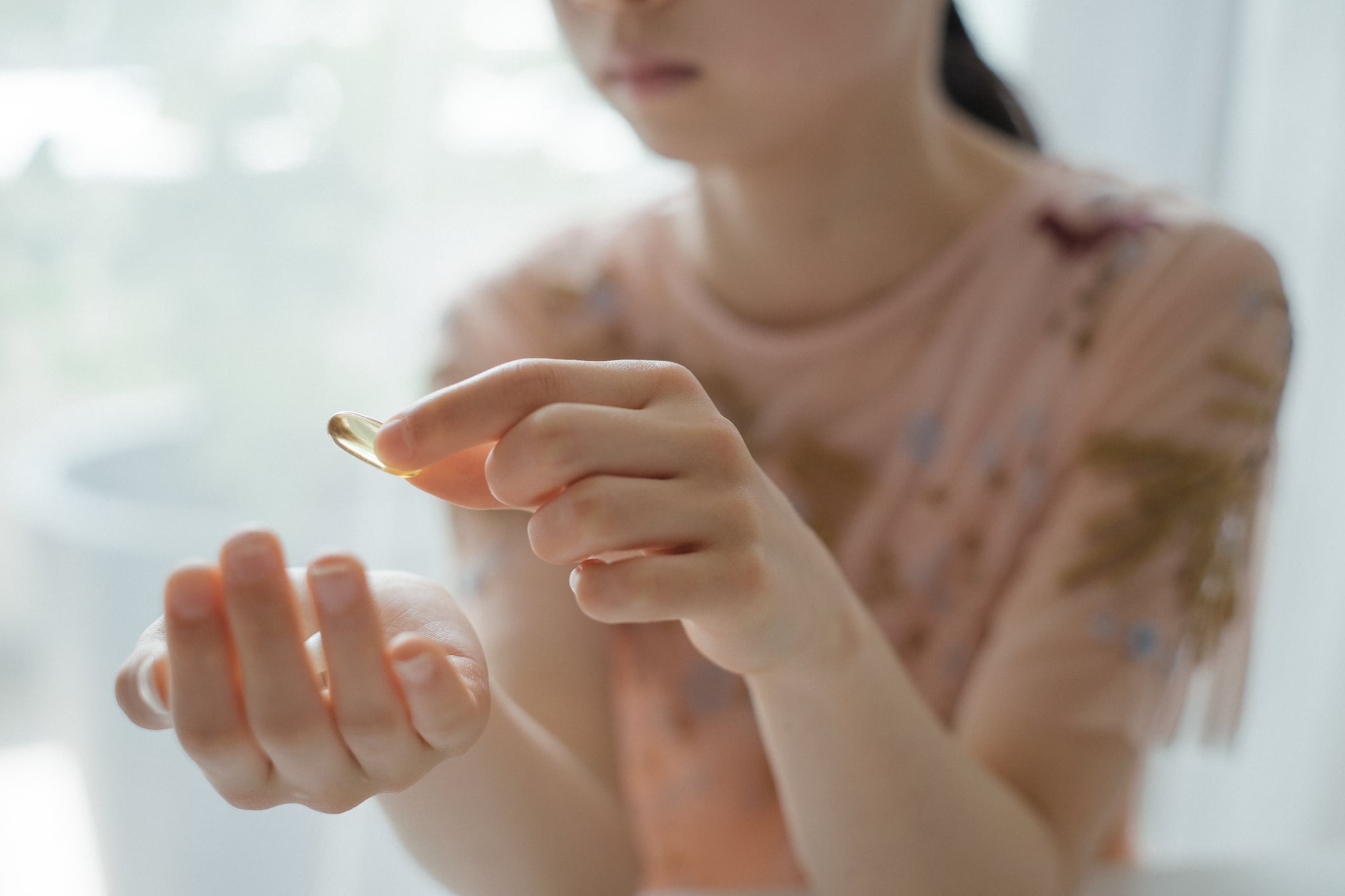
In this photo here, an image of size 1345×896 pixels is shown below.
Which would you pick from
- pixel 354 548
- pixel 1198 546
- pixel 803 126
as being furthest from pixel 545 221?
pixel 1198 546

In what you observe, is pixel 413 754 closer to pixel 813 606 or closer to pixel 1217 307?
pixel 813 606

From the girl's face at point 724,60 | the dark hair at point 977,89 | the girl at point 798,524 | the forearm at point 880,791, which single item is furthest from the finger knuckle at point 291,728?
the dark hair at point 977,89

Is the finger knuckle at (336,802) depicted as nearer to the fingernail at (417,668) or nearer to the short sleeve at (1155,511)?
the fingernail at (417,668)

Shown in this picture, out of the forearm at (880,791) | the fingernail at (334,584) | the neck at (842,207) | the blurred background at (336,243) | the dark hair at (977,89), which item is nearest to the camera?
the fingernail at (334,584)

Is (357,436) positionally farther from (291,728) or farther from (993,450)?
(993,450)

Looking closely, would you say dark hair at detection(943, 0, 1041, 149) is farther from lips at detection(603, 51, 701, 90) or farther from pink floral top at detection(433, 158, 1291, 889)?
lips at detection(603, 51, 701, 90)

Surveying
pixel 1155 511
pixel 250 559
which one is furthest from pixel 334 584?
pixel 1155 511

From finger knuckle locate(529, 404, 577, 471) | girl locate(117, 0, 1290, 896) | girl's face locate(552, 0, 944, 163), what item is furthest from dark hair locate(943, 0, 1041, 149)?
finger knuckle locate(529, 404, 577, 471)

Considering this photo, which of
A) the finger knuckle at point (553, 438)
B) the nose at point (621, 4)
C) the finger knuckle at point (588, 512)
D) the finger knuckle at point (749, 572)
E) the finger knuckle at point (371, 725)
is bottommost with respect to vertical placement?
the finger knuckle at point (749, 572)
